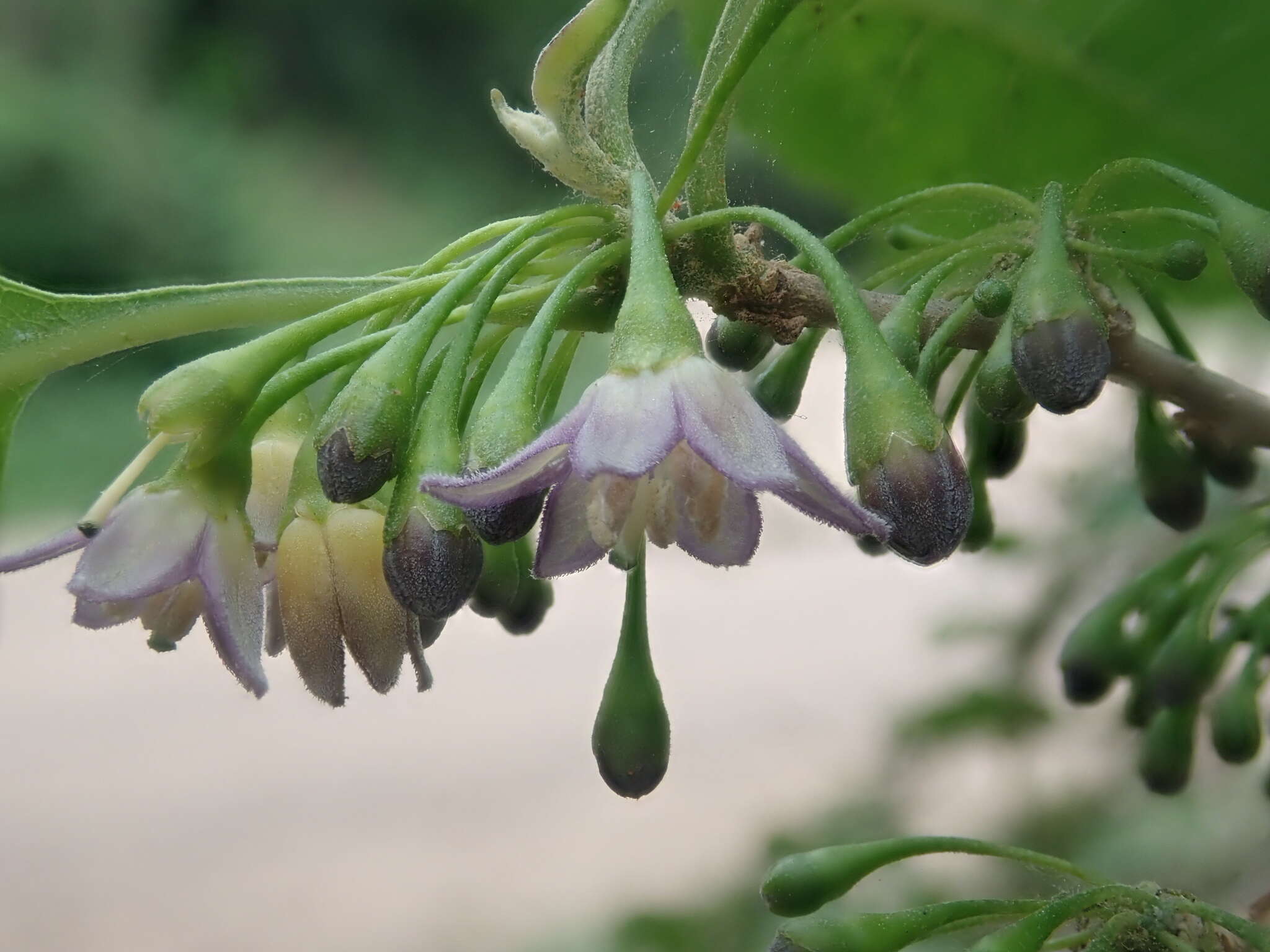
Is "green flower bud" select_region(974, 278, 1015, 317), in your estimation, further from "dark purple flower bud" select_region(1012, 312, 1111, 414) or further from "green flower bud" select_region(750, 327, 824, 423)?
"green flower bud" select_region(750, 327, 824, 423)

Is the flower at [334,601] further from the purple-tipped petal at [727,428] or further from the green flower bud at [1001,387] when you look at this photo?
the green flower bud at [1001,387]

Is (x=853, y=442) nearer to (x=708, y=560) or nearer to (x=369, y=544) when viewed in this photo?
(x=708, y=560)

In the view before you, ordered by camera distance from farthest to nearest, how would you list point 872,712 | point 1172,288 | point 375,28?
point 375,28
point 872,712
point 1172,288

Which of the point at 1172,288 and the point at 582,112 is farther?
the point at 1172,288

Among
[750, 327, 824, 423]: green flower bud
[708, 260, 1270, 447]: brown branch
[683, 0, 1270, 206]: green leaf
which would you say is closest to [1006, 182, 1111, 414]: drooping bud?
[708, 260, 1270, 447]: brown branch

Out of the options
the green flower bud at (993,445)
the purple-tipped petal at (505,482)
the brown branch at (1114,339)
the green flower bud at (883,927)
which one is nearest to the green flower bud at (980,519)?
the green flower bud at (993,445)

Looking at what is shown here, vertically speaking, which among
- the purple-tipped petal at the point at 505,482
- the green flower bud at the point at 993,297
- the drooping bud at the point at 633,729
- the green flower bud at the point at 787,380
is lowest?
the drooping bud at the point at 633,729

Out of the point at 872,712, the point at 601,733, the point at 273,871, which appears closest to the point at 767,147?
the point at 601,733
